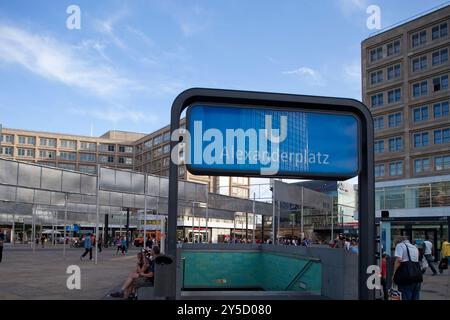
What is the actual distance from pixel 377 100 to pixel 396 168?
8.28 meters

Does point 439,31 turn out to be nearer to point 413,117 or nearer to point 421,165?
point 413,117

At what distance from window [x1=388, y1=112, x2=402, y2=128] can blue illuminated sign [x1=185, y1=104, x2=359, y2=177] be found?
50.0 m

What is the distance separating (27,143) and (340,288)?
12530cm

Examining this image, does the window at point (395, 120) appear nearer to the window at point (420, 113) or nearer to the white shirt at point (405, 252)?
the window at point (420, 113)

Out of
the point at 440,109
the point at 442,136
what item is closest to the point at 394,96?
the point at 440,109

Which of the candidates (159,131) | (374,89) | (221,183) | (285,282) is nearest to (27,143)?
(159,131)

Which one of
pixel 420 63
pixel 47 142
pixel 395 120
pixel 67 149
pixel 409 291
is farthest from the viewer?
pixel 67 149

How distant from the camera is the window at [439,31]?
170ft

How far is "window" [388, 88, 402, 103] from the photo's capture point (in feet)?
181

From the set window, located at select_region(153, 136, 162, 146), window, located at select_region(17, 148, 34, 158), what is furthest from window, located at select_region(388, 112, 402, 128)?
window, located at select_region(17, 148, 34, 158)

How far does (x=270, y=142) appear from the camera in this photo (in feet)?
25.6

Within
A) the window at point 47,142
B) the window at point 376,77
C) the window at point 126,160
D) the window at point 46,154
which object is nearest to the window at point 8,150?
the window at point 46,154

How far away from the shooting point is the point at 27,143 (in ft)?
410
